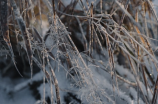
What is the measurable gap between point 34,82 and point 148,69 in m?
0.71

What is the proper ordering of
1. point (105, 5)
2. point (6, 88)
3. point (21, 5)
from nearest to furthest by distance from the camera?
1. point (21, 5)
2. point (6, 88)
3. point (105, 5)

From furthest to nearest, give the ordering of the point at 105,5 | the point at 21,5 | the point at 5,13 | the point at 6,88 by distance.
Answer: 1. the point at 105,5
2. the point at 6,88
3. the point at 21,5
4. the point at 5,13

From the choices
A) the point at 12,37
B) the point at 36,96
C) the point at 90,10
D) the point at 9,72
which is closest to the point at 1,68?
the point at 9,72

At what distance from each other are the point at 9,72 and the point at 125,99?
0.74 meters

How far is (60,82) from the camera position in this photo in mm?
968

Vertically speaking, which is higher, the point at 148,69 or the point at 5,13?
the point at 5,13

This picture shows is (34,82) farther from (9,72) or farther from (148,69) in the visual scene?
(148,69)

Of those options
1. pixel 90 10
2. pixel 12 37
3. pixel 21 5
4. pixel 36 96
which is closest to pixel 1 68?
pixel 12 37

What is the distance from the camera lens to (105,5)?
121 cm

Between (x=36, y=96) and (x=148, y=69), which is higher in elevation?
(x=148, y=69)

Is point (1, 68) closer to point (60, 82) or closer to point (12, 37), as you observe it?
point (12, 37)

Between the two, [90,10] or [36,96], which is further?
[36,96]

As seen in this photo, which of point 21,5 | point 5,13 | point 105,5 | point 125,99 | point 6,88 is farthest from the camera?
point 105,5

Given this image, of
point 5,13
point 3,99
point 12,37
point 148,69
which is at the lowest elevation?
point 3,99
